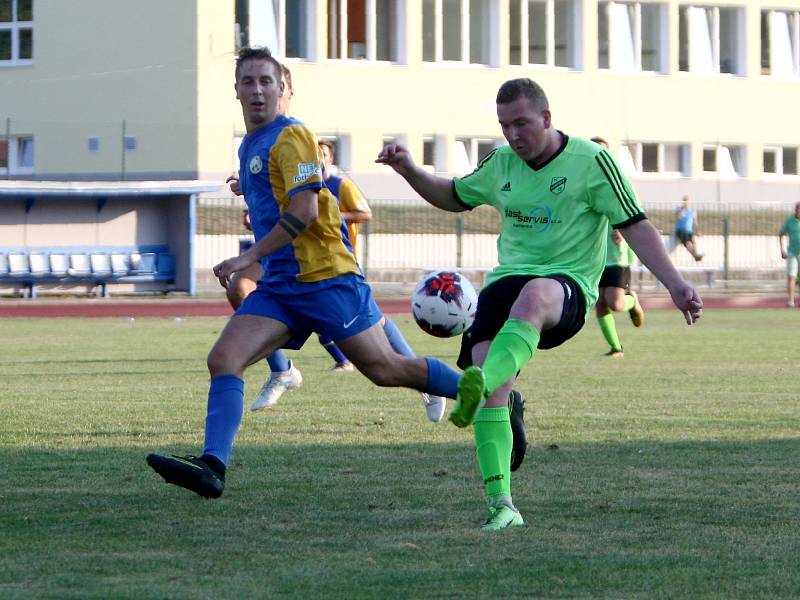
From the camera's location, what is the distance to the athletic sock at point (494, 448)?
6730mm

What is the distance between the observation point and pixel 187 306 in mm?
29781

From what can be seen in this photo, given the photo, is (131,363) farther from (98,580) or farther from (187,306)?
(187,306)

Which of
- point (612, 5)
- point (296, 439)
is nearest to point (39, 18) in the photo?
point (612, 5)

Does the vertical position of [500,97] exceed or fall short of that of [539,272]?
it exceeds it

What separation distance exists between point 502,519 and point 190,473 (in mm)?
1406

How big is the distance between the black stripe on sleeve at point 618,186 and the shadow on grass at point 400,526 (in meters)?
1.29

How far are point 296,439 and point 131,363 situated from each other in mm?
7140

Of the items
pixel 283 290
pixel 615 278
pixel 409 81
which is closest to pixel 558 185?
pixel 283 290

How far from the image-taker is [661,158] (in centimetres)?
4438

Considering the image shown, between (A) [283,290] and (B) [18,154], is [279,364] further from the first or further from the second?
(B) [18,154]

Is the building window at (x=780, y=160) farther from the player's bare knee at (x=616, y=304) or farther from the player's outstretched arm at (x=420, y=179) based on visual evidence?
the player's outstretched arm at (x=420, y=179)

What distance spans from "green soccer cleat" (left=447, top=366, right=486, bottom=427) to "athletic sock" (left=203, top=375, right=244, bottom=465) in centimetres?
130

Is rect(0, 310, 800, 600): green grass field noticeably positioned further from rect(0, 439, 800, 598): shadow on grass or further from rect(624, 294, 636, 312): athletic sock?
rect(624, 294, 636, 312): athletic sock

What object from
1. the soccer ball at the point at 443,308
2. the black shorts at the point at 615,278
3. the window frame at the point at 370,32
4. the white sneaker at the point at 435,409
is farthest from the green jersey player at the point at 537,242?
the window frame at the point at 370,32
